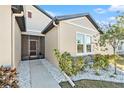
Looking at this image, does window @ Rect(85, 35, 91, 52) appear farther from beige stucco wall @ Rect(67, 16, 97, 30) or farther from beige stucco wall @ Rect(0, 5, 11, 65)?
beige stucco wall @ Rect(0, 5, 11, 65)

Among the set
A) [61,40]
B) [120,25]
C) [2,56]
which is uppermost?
[120,25]

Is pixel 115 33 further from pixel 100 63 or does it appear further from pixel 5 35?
pixel 5 35

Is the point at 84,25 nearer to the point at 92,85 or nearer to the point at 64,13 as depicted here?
the point at 64,13

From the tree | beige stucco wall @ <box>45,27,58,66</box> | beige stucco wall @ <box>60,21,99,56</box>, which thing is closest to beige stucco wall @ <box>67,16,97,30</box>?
beige stucco wall @ <box>60,21,99,56</box>

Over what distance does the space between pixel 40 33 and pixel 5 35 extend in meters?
12.6

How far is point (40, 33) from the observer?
2095 centimetres

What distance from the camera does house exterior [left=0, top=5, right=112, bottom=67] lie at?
847 cm

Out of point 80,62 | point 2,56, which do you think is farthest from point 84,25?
point 2,56

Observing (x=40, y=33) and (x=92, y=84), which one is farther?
(x=40, y=33)

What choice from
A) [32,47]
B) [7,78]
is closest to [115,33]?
[7,78]

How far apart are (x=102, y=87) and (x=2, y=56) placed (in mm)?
5053

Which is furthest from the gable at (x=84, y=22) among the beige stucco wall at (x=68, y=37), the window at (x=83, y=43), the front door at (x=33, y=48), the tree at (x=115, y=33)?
the front door at (x=33, y=48)

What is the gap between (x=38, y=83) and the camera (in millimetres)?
9188

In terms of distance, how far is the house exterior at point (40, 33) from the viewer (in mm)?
8469
